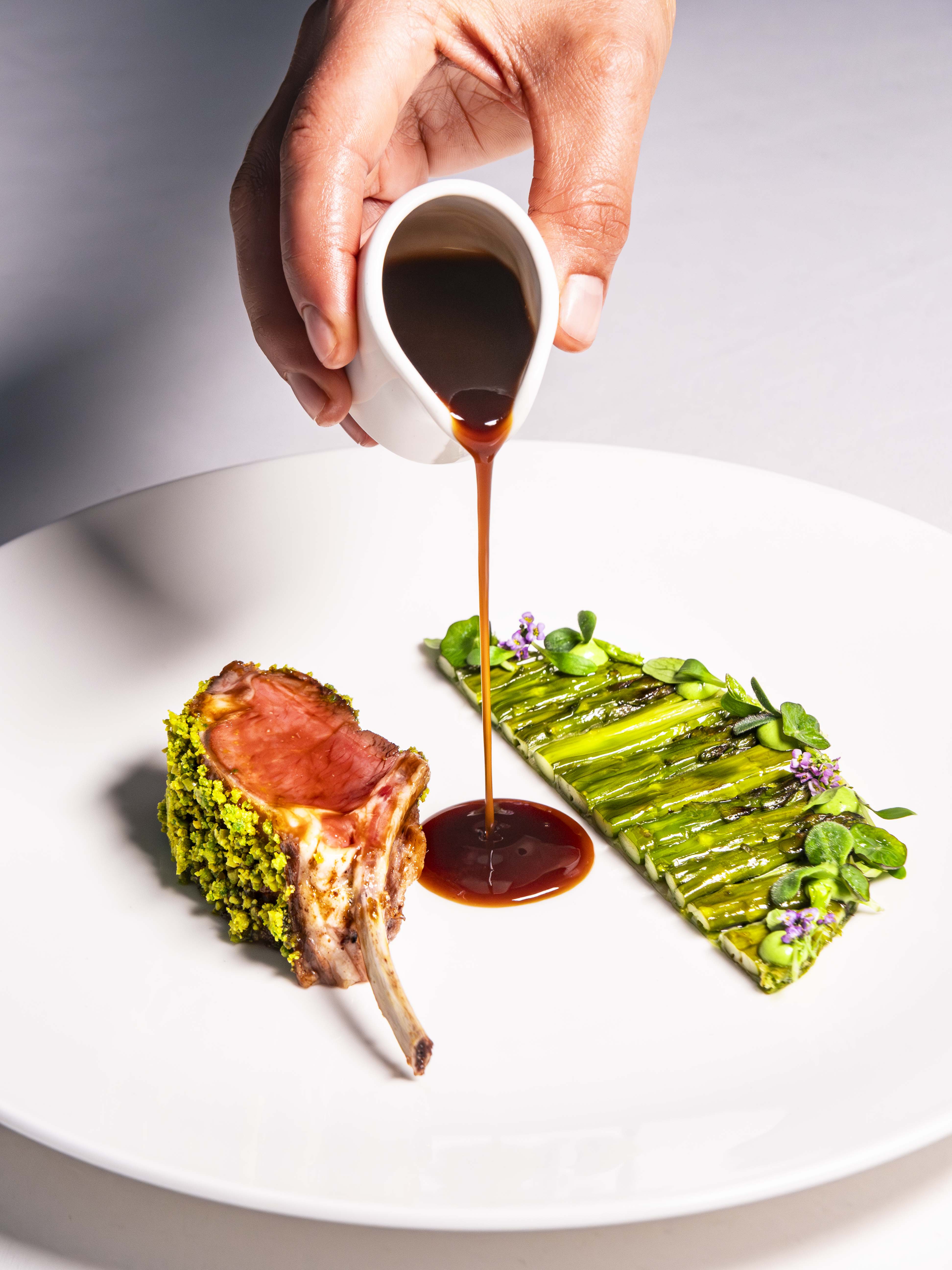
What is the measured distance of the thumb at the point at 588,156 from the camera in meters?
2.90

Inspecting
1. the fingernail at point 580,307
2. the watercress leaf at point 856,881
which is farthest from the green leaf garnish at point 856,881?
the fingernail at point 580,307

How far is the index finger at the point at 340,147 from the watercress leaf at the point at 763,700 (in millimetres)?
1562

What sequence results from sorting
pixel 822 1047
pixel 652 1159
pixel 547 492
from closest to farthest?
pixel 652 1159 → pixel 822 1047 → pixel 547 492

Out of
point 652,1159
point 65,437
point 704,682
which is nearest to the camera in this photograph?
point 652,1159

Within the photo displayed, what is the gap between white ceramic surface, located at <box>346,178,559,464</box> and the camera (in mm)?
2525

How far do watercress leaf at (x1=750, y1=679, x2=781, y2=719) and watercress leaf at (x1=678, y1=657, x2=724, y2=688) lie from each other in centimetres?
12

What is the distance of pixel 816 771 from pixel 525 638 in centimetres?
104

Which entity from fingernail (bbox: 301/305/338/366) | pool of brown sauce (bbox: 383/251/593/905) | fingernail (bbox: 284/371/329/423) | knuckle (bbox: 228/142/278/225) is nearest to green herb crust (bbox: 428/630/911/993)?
pool of brown sauce (bbox: 383/251/593/905)

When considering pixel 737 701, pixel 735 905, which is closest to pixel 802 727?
pixel 737 701

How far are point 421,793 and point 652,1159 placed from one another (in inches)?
39.7

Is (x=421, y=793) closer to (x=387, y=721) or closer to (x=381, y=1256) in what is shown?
(x=387, y=721)

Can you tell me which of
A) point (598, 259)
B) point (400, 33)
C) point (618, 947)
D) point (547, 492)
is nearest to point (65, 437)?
point (547, 492)

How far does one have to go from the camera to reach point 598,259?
2955mm

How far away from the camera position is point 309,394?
2992 mm
